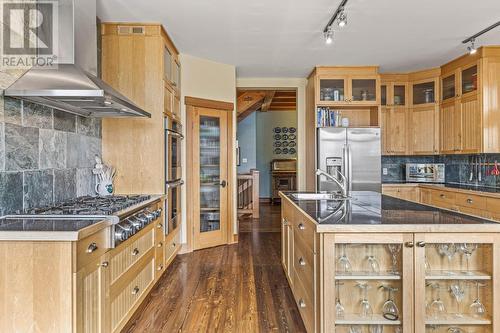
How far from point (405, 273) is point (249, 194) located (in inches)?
229

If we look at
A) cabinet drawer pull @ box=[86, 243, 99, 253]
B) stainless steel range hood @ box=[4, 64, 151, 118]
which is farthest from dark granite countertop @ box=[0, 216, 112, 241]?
stainless steel range hood @ box=[4, 64, 151, 118]

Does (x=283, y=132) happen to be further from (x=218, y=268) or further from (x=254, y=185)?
(x=218, y=268)

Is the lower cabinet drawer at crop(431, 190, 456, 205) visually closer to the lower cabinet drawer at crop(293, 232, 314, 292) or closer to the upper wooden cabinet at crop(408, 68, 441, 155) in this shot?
the upper wooden cabinet at crop(408, 68, 441, 155)

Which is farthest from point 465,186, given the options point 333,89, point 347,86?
point 333,89

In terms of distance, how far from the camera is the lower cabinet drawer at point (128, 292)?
83.2 inches

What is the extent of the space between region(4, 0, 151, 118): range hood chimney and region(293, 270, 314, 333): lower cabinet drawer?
1.94m

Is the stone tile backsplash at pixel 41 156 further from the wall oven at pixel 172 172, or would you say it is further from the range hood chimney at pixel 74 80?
the wall oven at pixel 172 172

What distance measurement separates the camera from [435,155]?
5492mm

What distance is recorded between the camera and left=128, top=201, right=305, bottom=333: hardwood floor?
2525 mm

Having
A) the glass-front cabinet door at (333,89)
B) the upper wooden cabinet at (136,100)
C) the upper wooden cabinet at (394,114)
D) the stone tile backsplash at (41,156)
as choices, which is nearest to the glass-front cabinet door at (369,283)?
the stone tile backsplash at (41,156)

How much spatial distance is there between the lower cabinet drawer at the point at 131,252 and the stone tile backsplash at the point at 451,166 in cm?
445

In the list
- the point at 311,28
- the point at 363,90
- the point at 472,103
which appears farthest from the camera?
the point at 363,90

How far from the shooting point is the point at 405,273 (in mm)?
1768

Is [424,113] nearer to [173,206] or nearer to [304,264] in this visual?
[304,264]
